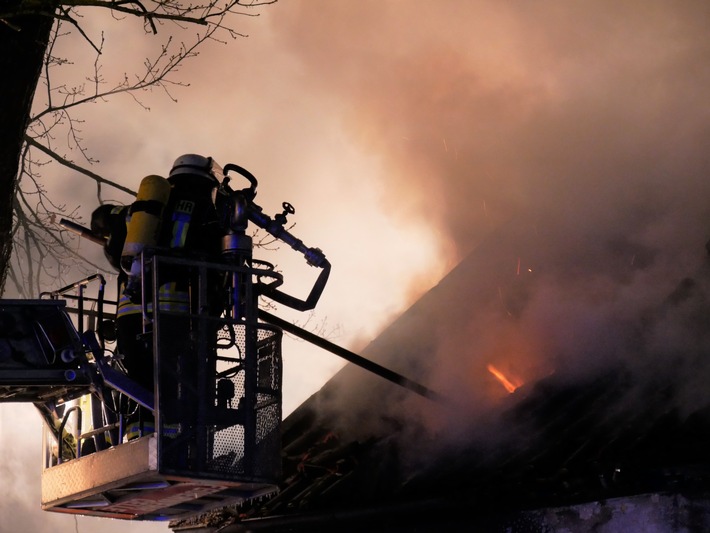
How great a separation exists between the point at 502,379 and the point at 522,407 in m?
1.03

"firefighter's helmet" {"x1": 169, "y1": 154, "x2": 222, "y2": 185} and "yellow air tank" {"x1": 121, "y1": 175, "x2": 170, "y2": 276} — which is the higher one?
"firefighter's helmet" {"x1": 169, "y1": 154, "x2": 222, "y2": 185}

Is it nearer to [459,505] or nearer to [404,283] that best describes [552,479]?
[459,505]

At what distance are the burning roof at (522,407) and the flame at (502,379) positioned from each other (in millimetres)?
15

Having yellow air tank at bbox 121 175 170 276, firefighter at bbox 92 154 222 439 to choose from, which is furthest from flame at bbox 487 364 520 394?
yellow air tank at bbox 121 175 170 276

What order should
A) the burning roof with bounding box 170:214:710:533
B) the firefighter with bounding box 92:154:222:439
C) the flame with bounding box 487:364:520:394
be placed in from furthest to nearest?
1. the flame with bounding box 487:364:520:394
2. the firefighter with bounding box 92:154:222:439
3. the burning roof with bounding box 170:214:710:533

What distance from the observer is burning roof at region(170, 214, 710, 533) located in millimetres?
5785

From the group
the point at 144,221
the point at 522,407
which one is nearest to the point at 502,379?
Answer: the point at 522,407

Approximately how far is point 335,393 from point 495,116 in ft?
11.4

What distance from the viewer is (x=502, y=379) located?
837cm

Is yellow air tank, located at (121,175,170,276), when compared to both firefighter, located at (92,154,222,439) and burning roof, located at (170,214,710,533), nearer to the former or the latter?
firefighter, located at (92,154,222,439)

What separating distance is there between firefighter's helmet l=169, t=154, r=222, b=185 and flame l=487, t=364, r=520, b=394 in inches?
115

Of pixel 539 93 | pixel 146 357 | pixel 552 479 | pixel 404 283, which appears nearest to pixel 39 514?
pixel 404 283

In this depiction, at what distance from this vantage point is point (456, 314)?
9.59 meters

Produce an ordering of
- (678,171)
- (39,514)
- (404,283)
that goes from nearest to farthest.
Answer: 1. (678,171)
2. (404,283)
3. (39,514)
